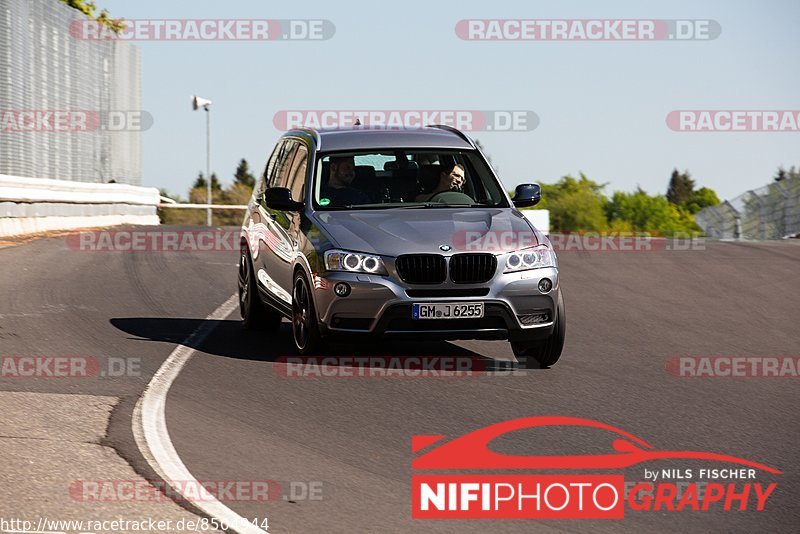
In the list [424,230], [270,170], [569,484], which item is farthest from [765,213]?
[569,484]

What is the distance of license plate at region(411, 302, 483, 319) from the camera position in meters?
9.58

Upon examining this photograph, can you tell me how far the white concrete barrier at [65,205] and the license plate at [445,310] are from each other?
1335cm

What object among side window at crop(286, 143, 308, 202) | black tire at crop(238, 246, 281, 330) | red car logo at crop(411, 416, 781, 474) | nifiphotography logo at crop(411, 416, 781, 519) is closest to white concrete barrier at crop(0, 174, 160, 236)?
black tire at crop(238, 246, 281, 330)

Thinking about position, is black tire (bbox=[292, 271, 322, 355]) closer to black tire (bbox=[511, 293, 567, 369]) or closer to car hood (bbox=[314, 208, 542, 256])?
car hood (bbox=[314, 208, 542, 256])

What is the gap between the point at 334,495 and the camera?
615 centimetres

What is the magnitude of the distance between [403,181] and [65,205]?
15.9 meters

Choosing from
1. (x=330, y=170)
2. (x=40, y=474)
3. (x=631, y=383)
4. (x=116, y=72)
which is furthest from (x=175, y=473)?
(x=116, y=72)

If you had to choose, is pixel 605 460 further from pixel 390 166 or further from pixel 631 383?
pixel 390 166

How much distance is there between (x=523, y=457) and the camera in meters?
7.02

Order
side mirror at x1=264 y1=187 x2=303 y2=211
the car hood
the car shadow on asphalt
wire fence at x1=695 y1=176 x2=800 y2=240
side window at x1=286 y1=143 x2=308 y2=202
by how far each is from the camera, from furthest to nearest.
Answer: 1. wire fence at x1=695 y1=176 x2=800 y2=240
2. side window at x1=286 y1=143 x2=308 y2=202
3. side mirror at x1=264 y1=187 x2=303 y2=211
4. the car shadow on asphalt
5. the car hood

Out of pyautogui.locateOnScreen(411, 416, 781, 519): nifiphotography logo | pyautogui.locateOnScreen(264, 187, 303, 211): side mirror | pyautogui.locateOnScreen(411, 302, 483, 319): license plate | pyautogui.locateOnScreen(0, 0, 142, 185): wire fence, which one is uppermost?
pyautogui.locateOnScreen(0, 0, 142, 185): wire fence

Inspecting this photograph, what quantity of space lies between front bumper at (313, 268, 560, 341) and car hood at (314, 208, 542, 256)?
0.25m

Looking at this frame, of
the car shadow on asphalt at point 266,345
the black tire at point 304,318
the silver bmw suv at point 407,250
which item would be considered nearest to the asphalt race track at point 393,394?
the car shadow on asphalt at point 266,345

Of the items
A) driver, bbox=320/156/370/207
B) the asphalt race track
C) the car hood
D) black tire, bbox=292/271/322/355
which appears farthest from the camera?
driver, bbox=320/156/370/207
